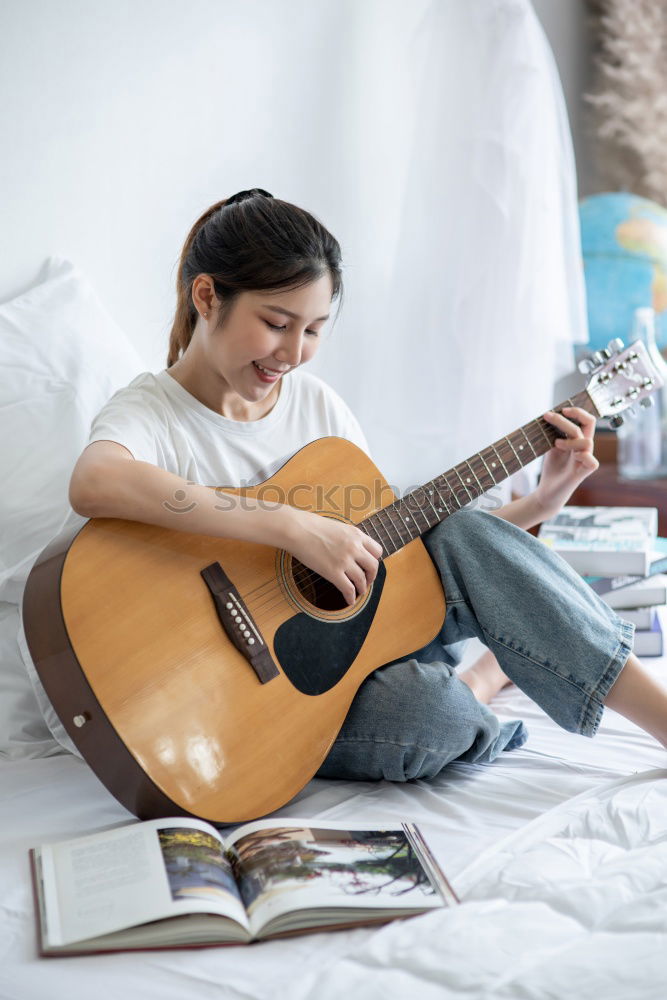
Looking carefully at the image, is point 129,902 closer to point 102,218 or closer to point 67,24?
point 102,218

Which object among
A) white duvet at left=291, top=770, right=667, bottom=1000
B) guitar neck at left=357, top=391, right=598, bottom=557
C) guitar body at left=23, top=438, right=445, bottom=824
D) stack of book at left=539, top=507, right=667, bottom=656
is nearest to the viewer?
white duvet at left=291, top=770, right=667, bottom=1000

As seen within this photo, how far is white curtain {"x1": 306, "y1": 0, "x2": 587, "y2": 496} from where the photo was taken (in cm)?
197

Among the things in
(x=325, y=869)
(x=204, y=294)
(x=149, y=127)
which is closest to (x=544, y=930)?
(x=325, y=869)

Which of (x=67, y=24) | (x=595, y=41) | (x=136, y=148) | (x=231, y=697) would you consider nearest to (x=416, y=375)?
(x=136, y=148)

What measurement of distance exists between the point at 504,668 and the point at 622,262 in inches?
54.5

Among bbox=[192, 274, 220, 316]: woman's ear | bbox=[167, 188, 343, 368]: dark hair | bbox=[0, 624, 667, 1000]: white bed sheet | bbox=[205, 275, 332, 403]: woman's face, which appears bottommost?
bbox=[0, 624, 667, 1000]: white bed sheet

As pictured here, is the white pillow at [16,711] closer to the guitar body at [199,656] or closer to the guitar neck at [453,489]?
the guitar body at [199,656]

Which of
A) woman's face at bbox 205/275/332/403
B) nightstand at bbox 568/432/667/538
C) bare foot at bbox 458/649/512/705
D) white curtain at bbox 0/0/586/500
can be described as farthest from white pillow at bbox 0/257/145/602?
nightstand at bbox 568/432/667/538

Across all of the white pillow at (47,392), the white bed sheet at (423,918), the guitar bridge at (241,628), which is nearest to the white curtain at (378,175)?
the white pillow at (47,392)

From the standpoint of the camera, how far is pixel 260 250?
1.22 m

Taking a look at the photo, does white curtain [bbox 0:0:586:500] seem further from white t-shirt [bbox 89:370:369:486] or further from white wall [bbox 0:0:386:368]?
white t-shirt [bbox 89:370:369:486]

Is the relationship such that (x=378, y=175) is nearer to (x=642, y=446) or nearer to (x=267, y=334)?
(x=642, y=446)

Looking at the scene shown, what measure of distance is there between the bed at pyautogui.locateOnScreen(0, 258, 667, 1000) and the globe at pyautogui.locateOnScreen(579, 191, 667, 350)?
1035 mm

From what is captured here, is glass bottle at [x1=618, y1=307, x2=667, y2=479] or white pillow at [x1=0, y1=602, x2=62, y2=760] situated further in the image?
glass bottle at [x1=618, y1=307, x2=667, y2=479]
